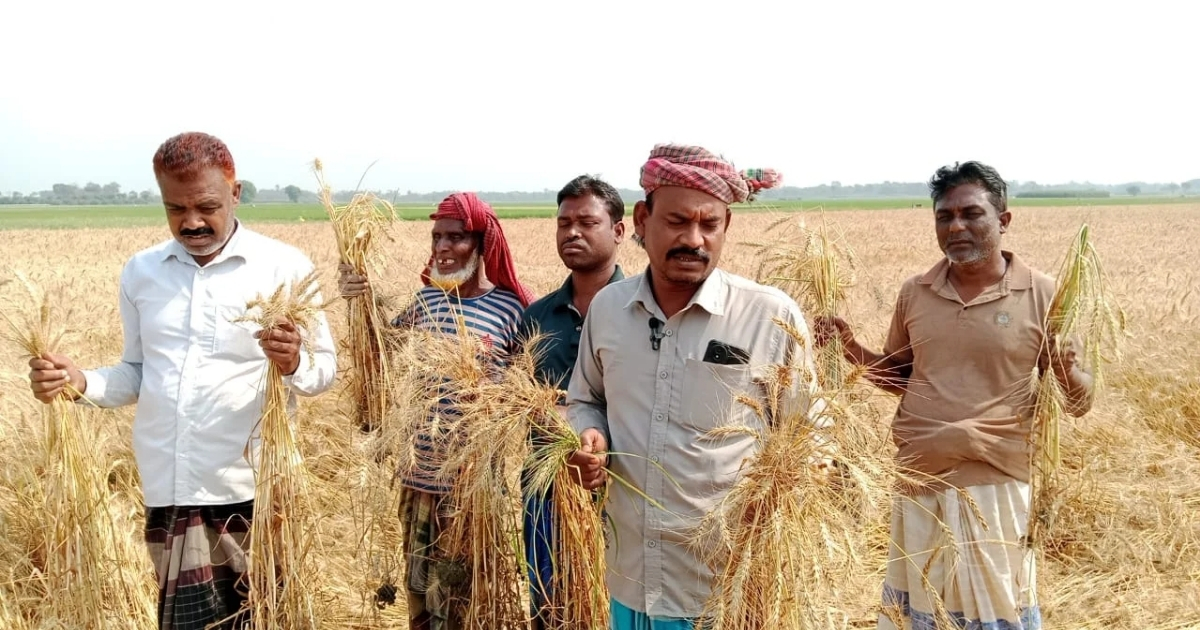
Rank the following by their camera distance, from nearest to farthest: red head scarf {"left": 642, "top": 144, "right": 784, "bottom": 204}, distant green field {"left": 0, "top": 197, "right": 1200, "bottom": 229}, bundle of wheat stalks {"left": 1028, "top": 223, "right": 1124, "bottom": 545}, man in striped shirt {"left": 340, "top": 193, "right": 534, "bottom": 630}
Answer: red head scarf {"left": 642, "top": 144, "right": 784, "bottom": 204} → bundle of wheat stalks {"left": 1028, "top": 223, "right": 1124, "bottom": 545} → man in striped shirt {"left": 340, "top": 193, "right": 534, "bottom": 630} → distant green field {"left": 0, "top": 197, "right": 1200, "bottom": 229}

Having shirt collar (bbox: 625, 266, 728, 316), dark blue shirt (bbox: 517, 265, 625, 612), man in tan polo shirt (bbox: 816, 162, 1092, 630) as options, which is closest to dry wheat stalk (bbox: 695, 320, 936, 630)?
shirt collar (bbox: 625, 266, 728, 316)

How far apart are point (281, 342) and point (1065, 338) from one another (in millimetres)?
2439

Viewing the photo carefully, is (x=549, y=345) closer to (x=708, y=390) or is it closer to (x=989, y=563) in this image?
(x=708, y=390)

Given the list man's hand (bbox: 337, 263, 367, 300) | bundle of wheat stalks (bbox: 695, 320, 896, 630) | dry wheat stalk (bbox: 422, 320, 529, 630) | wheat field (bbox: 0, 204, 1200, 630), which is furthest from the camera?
wheat field (bbox: 0, 204, 1200, 630)

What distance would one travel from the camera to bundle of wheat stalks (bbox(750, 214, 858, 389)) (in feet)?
10.1

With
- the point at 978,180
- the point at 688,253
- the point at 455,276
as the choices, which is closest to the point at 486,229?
the point at 455,276

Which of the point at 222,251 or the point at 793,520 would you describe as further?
the point at 222,251

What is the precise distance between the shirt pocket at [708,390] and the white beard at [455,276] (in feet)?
4.03

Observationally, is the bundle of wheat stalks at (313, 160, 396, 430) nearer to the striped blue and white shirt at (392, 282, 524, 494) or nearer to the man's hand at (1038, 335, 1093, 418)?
the striped blue and white shirt at (392, 282, 524, 494)

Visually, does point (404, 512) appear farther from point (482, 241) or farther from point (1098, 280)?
point (1098, 280)

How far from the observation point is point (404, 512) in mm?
3086

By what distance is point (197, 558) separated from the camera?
8.82 ft

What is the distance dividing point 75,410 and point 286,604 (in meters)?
1.05

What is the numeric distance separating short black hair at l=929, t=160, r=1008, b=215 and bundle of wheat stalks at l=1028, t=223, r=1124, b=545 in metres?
0.33
